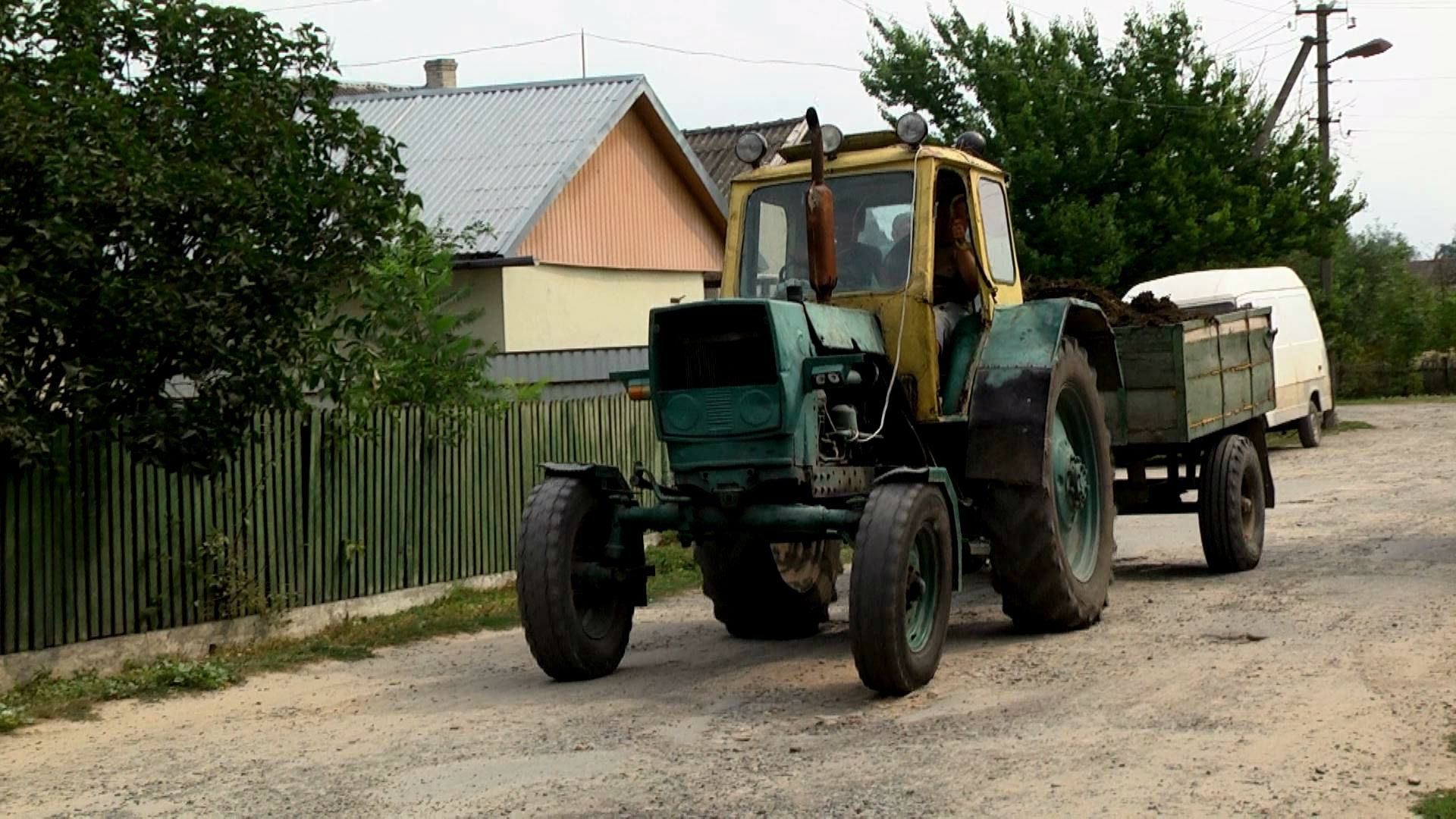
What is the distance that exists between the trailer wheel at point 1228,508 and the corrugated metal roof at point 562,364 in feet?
25.4

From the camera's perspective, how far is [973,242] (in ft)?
35.6

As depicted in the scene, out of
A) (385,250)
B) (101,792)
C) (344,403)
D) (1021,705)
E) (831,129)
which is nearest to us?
(101,792)

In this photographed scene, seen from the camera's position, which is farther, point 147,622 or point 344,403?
point 344,403

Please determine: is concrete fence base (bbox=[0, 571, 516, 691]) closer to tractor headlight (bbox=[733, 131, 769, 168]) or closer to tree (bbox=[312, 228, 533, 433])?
tree (bbox=[312, 228, 533, 433])

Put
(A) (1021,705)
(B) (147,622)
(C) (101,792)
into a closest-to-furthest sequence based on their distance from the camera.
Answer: (C) (101,792) < (A) (1021,705) < (B) (147,622)

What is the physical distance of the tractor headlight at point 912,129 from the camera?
10.2 meters

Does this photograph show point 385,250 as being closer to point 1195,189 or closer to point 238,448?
point 238,448

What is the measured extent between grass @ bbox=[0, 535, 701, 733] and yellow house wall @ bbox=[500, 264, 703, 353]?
6.39m

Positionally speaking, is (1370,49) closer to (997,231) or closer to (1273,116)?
(1273,116)

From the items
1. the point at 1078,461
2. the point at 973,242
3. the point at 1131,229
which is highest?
the point at 1131,229

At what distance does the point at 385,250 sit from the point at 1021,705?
705 cm

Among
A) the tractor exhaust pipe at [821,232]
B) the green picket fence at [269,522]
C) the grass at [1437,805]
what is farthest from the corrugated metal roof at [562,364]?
the grass at [1437,805]

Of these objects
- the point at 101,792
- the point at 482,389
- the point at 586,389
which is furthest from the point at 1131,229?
the point at 101,792

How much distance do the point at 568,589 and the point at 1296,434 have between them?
73.7 ft
